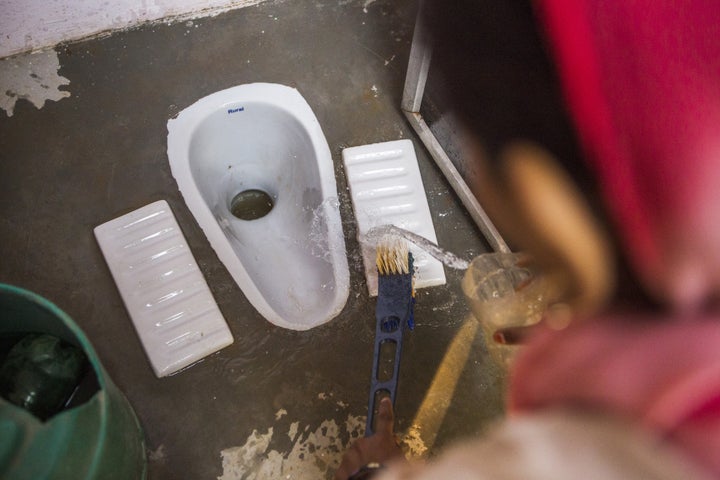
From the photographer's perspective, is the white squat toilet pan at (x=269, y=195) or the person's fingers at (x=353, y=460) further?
the white squat toilet pan at (x=269, y=195)

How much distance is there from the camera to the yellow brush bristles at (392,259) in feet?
3.16

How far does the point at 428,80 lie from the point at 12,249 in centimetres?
89

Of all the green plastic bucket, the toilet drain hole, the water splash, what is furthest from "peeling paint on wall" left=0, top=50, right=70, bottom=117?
the water splash

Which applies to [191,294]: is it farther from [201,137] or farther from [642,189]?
[642,189]

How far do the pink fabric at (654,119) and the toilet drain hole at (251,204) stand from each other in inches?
44.7

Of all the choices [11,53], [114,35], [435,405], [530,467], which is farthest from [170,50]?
[530,467]

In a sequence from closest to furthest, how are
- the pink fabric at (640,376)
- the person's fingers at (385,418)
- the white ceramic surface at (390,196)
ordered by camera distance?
the pink fabric at (640,376)
the person's fingers at (385,418)
the white ceramic surface at (390,196)

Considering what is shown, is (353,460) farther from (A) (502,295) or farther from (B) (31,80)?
(B) (31,80)

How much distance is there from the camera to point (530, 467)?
0.30 m

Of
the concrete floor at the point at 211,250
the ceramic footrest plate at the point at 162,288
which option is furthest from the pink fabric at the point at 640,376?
→ the ceramic footrest plate at the point at 162,288

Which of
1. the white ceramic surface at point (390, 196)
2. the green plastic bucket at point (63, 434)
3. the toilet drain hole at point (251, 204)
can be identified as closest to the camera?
the green plastic bucket at point (63, 434)

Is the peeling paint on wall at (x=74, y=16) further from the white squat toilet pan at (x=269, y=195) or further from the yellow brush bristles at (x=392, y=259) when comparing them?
the yellow brush bristles at (x=392, y=259)

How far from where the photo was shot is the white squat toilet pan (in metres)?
1.07

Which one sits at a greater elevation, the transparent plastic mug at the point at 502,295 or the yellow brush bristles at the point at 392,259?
the yellow brush bristles at the point at 392,259
